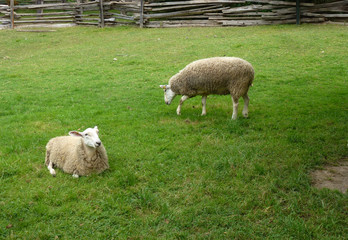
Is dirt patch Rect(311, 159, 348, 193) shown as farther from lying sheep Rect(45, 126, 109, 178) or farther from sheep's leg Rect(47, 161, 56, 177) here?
sheep's leg Rect(47, 161, 56, 177)

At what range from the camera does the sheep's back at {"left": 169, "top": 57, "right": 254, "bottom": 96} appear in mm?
7277

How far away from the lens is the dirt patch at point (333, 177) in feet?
15.4

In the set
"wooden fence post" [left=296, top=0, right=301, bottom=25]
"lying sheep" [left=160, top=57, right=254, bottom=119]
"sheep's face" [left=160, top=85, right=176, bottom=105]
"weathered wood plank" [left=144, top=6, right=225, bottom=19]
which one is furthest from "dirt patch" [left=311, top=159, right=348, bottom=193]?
"weathered wood plank" [left=144, top=6, right=225, bottom=19]

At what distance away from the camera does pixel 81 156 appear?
5.32 meters

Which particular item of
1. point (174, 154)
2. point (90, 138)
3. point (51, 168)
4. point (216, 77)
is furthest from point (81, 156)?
point (216, 77)

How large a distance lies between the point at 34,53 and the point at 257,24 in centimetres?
1336

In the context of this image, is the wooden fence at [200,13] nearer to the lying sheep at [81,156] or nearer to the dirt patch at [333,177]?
the dirt patch at [333,177]

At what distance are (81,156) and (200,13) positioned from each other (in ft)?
61.3

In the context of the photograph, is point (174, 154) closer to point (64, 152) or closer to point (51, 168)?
point (64, 152)

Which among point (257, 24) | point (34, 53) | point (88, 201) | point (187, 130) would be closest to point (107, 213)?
point (88, 201)

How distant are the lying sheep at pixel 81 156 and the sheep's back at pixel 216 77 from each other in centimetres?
323

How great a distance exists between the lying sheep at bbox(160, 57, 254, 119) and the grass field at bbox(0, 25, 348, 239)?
61 cm

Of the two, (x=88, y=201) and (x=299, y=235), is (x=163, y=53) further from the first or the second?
(x=299, y=235)

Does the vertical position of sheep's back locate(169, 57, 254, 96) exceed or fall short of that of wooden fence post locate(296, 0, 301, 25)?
it falls short
